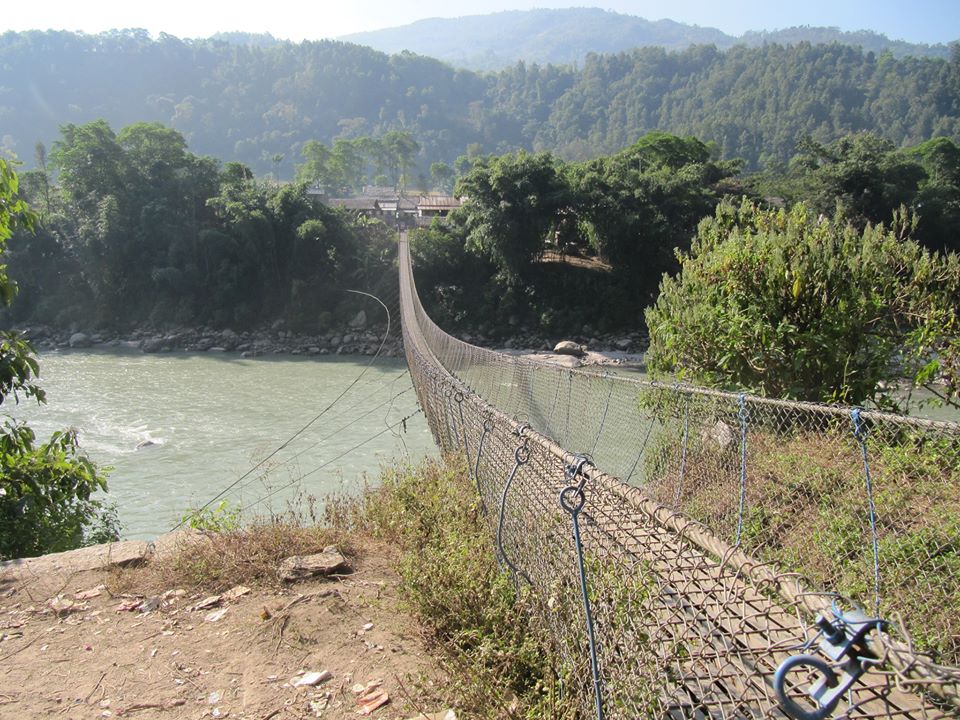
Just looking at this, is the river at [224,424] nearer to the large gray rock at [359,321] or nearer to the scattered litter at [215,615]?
the scattered litter at [215,615]

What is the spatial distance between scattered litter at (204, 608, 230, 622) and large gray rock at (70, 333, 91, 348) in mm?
17560

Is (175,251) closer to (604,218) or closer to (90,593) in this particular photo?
(604,218)

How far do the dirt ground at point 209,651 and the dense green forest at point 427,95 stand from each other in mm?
54023

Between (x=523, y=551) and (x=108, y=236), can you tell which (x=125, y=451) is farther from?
(x=108, y=236)

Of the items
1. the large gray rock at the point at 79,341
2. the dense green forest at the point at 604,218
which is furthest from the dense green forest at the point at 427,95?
the large gray rock at the point at 79,341

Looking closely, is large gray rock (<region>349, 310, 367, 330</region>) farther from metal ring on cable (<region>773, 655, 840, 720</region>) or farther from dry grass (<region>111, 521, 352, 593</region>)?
metal ring on cable (<region>773, 655, 840, 720</region>)

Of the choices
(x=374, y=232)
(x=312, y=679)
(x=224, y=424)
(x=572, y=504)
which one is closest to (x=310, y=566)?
(x=312, y=679)

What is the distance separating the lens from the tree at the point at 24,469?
3158mm

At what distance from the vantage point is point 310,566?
2.54 metres

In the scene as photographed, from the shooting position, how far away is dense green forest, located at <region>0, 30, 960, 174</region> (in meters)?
56.2

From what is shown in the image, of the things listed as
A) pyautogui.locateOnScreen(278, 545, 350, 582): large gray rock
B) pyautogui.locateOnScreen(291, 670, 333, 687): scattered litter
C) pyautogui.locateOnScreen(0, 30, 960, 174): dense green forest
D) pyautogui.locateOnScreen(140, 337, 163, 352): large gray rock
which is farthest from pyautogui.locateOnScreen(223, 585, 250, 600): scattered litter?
pyautogui.locateOnScreen(0, 30, 960, 174): dense green forest

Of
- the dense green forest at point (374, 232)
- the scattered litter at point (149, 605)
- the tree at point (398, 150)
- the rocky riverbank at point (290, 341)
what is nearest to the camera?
the scattered litter at point (149, 605)

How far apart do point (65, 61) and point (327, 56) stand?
2817 cm

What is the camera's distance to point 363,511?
3.28 m
